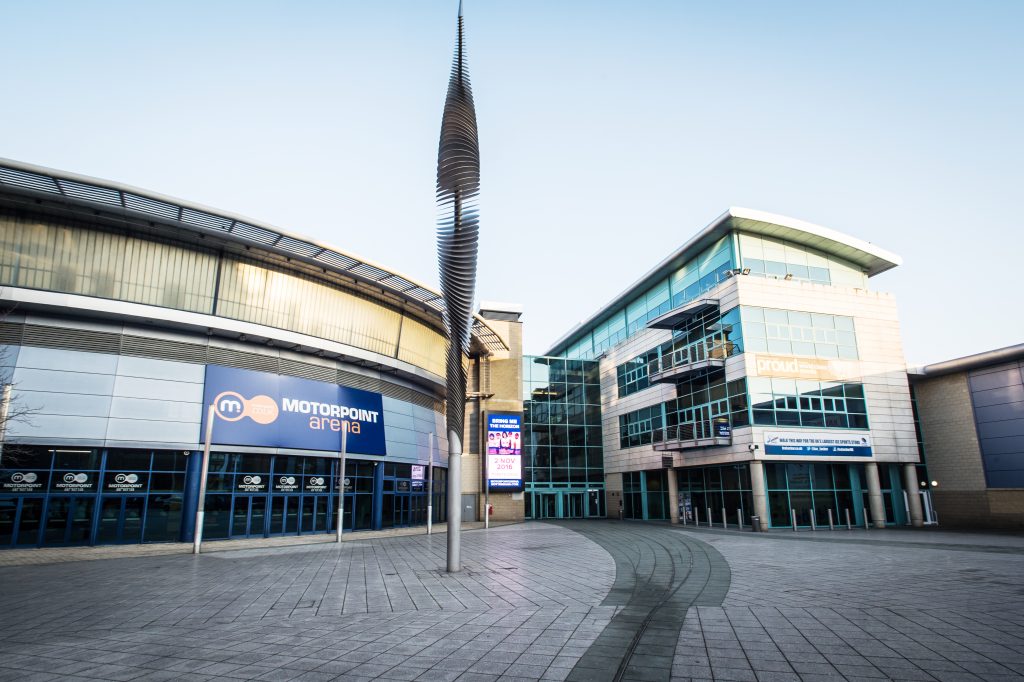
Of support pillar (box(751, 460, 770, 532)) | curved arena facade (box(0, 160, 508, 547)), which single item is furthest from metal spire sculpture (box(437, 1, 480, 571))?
support pillar (box(751, 460, 770, 532))

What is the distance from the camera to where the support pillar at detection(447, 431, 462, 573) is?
15641mm

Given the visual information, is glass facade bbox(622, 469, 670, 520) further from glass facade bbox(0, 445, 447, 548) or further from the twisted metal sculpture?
the twisted metal sculpture

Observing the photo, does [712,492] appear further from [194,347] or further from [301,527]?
[194,347]

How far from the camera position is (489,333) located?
38.9 meters

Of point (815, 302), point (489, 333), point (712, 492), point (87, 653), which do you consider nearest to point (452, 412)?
point (87, 653)

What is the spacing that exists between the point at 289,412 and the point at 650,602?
73.0 ft

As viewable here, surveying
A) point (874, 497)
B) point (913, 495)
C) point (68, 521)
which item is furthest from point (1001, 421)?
point (68, 521)

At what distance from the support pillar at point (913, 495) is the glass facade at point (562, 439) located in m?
22.7

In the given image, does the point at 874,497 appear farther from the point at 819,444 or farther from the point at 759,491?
the point at 759,491

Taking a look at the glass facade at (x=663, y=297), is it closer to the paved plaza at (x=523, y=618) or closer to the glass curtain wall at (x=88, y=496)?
the paved plaza at (x=523, y=618)

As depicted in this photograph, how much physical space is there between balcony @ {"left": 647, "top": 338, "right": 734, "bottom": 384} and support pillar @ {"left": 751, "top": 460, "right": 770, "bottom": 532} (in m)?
6.22

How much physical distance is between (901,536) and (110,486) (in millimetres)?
35340

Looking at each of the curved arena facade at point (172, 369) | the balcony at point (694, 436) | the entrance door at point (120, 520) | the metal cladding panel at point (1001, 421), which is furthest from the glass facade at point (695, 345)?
the entrance door at point (120, 520)

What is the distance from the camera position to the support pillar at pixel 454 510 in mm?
15641
